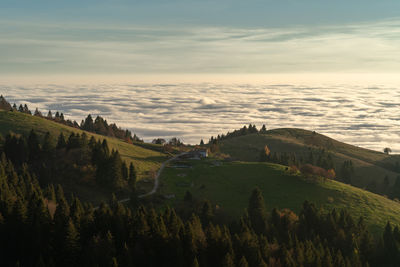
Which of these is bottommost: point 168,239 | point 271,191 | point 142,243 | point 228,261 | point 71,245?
point 228,261

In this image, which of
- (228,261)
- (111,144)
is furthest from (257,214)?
(111,144)

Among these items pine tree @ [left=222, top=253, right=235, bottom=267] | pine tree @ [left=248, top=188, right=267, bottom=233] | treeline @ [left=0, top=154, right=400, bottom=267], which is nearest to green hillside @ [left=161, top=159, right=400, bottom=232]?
pine tree @ [left=248, top=188, right=267, bottom=233]

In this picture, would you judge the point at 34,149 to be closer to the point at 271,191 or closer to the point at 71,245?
the point at 71,245

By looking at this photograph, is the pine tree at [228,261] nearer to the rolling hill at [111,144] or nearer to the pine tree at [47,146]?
the rolling hill at [111,144]

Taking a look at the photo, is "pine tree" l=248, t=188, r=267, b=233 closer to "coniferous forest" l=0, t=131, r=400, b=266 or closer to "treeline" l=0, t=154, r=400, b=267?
"coniferous forest" l=0, t=131, r=400, b=266

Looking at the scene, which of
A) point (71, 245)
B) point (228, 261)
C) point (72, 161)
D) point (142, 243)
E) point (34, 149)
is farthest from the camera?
point (34, 149)

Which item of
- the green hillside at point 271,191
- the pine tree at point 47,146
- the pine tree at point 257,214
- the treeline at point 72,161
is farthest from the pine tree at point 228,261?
the pine tree at point 47,146
